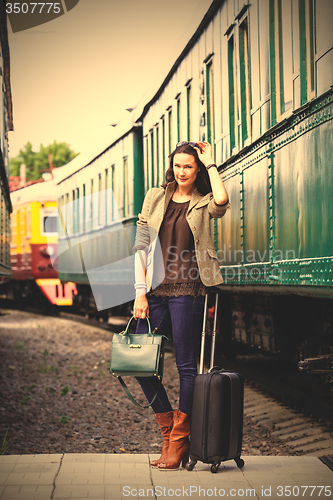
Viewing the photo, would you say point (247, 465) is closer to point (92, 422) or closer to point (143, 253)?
point (143, 253)

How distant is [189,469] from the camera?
3.54 meters

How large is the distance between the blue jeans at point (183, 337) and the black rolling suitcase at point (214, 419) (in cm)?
7

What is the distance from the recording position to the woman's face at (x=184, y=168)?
11.9ft

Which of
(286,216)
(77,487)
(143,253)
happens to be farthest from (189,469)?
(286,216)

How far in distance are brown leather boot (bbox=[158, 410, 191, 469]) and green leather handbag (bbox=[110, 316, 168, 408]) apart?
241mm

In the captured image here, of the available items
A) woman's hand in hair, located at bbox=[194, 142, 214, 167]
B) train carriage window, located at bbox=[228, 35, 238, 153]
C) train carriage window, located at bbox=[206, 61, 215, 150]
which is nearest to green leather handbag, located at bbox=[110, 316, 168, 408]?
woman's hand in hair, located at bbox=[194, 142, 214, 167]

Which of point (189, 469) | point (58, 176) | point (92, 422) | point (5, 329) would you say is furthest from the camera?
point (58, 176)

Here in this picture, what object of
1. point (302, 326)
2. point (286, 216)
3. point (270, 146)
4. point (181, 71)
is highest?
point (181, 71)

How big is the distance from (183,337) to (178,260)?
43 cm

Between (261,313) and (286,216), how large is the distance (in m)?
1.96

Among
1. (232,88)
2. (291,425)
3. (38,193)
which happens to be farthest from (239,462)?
(38,193)

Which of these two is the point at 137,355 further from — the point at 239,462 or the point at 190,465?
the point at 239,462

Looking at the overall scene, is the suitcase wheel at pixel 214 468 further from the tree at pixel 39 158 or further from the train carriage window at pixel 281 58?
the tree at pixel 39 158

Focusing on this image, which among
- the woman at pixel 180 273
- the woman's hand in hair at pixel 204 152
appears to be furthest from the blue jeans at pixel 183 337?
the woman's hand in hair at pixel 204 152
